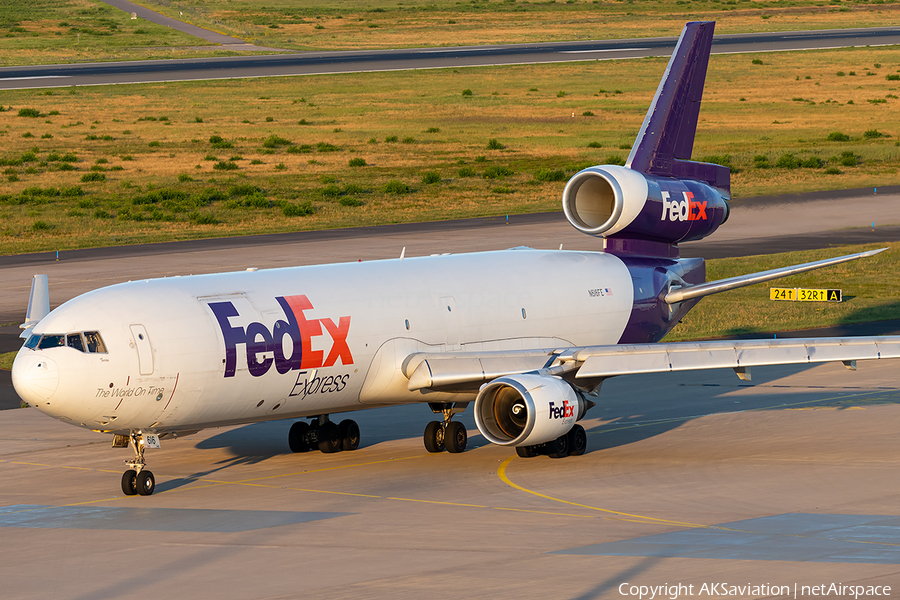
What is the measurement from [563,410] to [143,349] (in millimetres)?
9237

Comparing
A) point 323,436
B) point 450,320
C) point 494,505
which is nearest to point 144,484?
point 323,436

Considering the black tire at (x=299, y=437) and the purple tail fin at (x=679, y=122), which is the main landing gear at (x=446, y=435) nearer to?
the black tire at (x=299, y=437)

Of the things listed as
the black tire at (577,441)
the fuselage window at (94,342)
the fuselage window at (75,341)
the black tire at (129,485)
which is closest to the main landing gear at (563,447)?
the black tire at (577,441)

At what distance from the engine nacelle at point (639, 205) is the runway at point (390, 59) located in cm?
12063

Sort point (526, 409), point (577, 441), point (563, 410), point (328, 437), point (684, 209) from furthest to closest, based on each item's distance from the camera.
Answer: point (684, 209)
point (328, 437)
point (577, 441)
point (563, 410)
point (526, 409)

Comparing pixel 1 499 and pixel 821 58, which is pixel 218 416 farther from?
pixel 821 58

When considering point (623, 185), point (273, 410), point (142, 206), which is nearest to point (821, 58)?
point (142, 206)

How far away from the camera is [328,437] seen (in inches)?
1236

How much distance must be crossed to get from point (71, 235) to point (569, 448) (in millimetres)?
52240

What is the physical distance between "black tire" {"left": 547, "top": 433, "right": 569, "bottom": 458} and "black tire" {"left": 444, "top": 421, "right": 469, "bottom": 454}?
2260mm

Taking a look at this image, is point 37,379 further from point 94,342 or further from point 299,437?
point 299,437

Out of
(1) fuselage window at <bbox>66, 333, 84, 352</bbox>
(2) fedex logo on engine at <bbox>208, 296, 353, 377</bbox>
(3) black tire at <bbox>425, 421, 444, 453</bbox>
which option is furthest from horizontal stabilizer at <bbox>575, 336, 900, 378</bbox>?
(1) fuselage window at <bbox>66, 333, 84, 352</bbox>

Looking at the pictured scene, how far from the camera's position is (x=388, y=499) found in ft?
85.9

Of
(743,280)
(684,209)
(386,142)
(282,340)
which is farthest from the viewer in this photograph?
(386,142)
